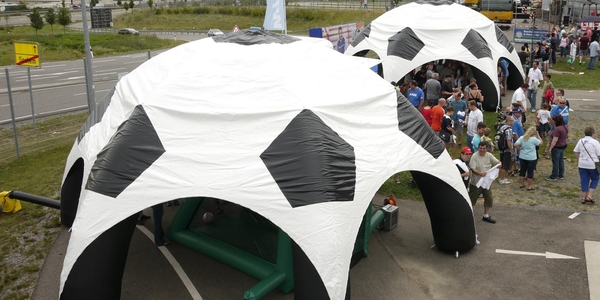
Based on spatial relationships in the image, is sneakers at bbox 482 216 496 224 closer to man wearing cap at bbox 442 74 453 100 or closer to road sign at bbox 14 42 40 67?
man wearing cap at bbox 442 74 453 100

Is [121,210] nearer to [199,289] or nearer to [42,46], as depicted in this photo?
[199,289]

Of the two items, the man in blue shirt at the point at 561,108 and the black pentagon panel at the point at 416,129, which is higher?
the black pentagon panel at the point at 416,129

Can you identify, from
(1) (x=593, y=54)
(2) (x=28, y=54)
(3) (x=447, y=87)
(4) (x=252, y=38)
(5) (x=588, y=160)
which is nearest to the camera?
(4) (x=252, y=38)

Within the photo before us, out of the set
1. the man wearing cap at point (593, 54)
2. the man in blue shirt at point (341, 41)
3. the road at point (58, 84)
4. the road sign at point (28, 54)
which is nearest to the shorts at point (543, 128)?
the man in blue shirt at point (341, 41)

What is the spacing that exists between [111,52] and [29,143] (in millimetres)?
24248

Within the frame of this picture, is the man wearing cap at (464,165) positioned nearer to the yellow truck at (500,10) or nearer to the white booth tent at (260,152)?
the white booth tent at (260,152)

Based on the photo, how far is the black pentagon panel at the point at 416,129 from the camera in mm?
9148

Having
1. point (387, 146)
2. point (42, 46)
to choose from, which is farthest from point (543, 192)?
point (42, 46)

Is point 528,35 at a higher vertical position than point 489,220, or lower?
higher

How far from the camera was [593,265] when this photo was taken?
9367 millimetres

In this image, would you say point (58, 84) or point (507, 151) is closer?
point (507, 151)

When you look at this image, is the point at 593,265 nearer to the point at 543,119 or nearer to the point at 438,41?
the point at 543,119

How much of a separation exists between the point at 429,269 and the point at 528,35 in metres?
21.0

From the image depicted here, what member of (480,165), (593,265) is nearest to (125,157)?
(480,165)
